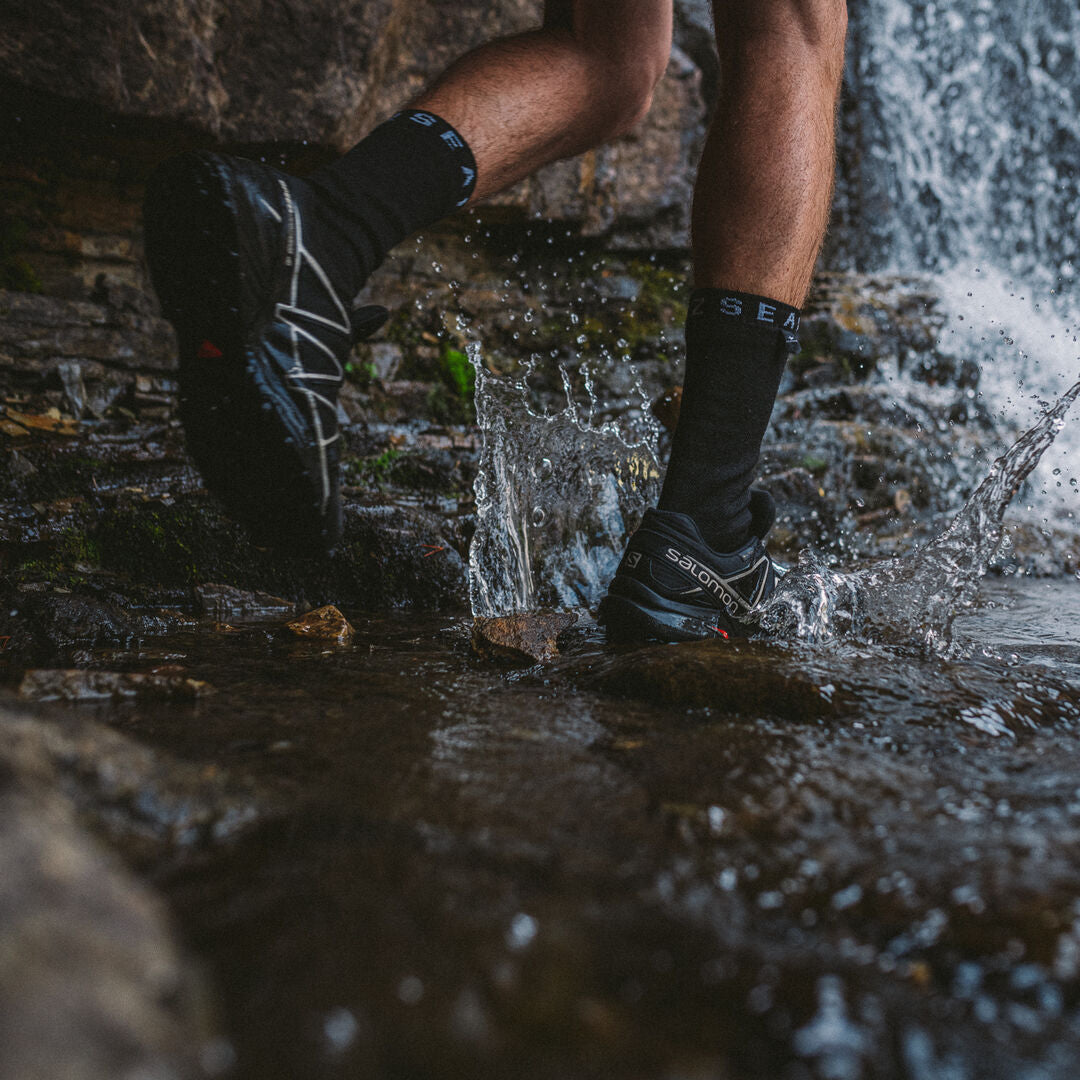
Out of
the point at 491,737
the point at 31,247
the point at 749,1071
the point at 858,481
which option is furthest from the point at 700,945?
the point at 31,247

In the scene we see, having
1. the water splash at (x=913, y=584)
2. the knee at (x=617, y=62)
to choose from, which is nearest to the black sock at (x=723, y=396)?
the water splash at (x=913, y=584)

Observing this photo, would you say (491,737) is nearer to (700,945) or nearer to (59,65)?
(700,945)

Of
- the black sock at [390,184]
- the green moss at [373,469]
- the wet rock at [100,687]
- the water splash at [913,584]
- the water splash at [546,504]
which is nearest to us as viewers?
the wet rock at [100,687]

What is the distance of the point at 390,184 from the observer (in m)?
1.34

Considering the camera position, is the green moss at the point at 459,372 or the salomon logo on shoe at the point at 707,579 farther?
the green moss at the point at 459,372

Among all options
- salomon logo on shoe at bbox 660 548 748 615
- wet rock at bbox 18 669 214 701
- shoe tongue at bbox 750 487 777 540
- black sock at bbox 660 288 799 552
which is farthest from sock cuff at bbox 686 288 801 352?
wet rock at bbox 18 669 214 701

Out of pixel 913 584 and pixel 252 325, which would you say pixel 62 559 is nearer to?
pixel 252 325

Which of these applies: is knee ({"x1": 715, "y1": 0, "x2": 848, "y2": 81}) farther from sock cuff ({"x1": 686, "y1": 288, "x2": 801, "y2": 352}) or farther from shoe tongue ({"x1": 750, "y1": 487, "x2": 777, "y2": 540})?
shoe tongue ({"x1": 750, "y1": 487, "x2": 777, "y2": 540})

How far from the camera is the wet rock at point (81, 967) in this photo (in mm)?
319

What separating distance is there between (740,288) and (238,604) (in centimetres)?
134

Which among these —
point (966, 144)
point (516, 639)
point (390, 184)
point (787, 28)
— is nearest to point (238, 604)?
point (516, 639)

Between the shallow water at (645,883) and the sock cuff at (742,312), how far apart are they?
2.43ft

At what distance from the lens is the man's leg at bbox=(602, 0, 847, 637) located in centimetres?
149

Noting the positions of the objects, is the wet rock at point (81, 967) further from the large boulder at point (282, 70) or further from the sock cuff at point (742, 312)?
the large boulder at point (282, 70)
